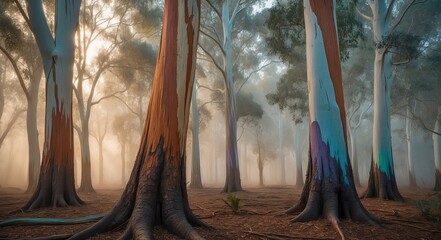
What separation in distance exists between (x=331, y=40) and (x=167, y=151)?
3.84m


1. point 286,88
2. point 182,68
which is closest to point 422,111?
point 286,88

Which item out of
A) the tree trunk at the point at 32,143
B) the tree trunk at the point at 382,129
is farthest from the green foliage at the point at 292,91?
the tree trunk at the point at 32,143

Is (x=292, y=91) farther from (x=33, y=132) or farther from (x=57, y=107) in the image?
(x=33, y=132)

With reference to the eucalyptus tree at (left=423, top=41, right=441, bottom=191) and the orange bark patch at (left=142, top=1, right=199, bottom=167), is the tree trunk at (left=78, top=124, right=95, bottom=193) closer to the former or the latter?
the orange bark patch at (left=142, top=1, right=199, bottom=167)

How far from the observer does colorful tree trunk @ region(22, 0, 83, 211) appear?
7223mm

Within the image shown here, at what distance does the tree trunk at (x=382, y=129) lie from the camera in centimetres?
904

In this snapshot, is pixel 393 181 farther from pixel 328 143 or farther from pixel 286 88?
pixel 286 88

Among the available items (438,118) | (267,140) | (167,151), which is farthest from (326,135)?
(267,140)

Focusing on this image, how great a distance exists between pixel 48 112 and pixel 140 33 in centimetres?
1234

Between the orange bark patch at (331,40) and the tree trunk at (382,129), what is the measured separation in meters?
5.02

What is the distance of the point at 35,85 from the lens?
16578 mm

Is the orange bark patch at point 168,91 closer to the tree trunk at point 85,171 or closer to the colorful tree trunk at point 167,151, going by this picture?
the colorful tree trunk at point 167,151

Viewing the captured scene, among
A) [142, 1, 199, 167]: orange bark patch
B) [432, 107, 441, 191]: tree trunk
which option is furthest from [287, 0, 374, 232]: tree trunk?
[432, 107, 441, 191]: tree trunk

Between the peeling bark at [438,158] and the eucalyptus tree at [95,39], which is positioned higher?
the eucalyptus tree at [95,39]
